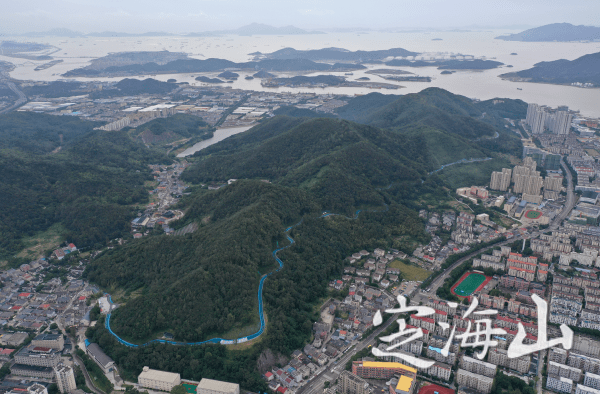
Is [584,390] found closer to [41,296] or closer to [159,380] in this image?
[159,380]

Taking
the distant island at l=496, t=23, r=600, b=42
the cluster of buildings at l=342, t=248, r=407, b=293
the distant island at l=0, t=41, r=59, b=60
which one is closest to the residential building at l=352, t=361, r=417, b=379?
the cluster of buildings at l=342, t=248, r=407, b=293

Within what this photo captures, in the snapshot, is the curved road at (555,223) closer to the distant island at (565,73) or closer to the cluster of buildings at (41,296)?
the cluster of buildings at (41,296)

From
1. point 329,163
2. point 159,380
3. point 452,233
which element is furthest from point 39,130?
point 452,233

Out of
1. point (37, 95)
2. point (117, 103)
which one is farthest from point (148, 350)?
point (37, 95)

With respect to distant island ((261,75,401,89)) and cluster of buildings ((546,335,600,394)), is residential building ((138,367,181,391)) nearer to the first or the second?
cluster of buildings ((546,335,600,394))

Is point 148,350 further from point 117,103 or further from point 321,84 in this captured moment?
Answer: point 321,84

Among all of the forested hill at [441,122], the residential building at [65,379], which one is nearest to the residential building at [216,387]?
the residential building at [65,379]
